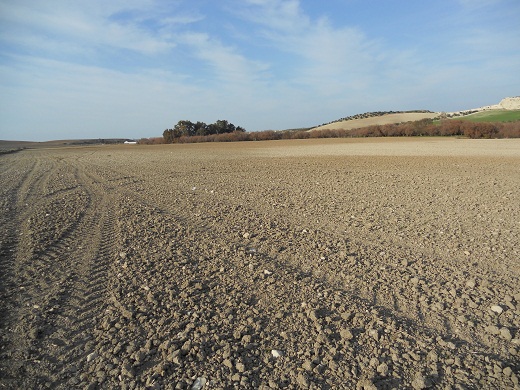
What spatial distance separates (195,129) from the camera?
8550 cm

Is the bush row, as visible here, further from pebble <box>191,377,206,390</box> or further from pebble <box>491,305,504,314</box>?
pebble <box>191,377,206,390</box>

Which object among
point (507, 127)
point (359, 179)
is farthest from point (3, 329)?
point (507, 127)

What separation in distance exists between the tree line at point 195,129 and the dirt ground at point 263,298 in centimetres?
7523

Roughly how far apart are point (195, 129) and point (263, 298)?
85146 millimetres

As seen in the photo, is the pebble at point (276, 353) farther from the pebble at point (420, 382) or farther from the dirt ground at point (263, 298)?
the pebble at point (420, 382)

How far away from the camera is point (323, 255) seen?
5.72 metres

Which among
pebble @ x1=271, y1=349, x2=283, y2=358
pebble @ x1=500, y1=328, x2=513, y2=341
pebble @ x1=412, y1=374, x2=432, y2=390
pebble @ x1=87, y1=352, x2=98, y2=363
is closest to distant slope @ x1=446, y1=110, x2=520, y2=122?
pebble @ x1=500, y1=328, x2=513, y2=341

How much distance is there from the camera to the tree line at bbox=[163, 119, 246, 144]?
3201 inches

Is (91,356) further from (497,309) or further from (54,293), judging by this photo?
(497,309)

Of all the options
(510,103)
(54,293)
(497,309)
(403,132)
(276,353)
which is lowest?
(403,132)

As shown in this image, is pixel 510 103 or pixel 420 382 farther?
pixel 510 103

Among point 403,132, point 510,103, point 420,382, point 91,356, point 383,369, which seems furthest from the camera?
point 510,103

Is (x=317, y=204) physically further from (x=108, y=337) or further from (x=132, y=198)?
(x=108, y=337)

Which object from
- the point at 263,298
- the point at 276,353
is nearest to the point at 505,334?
Result: the point at 276,353
